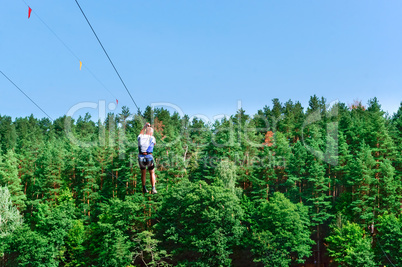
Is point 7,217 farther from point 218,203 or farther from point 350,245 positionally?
point 350,245

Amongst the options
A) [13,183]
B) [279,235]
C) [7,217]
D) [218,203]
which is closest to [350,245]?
[279,235]

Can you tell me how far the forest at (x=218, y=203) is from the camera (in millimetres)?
55094

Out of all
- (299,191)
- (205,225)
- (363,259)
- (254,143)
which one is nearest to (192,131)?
(254,143)

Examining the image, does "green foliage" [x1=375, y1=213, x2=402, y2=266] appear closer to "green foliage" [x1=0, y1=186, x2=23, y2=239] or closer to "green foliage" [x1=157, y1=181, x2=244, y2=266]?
"green foliage" [x1=157, y1=181, x2=244, y2=266]

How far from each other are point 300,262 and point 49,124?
10712cm

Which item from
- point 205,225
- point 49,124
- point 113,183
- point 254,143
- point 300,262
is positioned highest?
point 49,124

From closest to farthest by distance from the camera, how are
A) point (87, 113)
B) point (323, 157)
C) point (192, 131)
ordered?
point (323, 157), point (192, 131), point (87, 113)

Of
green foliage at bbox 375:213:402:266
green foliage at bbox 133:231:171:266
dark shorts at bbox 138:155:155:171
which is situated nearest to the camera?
dark shorts at bbox 138:155:155:171

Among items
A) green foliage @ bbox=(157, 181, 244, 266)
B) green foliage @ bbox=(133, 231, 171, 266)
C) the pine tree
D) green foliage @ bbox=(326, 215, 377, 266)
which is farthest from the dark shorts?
the pine tree

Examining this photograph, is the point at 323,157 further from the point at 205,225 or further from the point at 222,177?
the point at 205,225

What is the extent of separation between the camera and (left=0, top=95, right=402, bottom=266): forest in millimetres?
55094

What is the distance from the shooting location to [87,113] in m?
138

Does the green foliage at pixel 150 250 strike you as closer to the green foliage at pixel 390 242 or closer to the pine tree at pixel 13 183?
the pine tree at pixel 13 183

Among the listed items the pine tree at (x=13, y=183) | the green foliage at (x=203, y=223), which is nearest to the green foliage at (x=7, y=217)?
the pine tree at (x=13, y=183)
